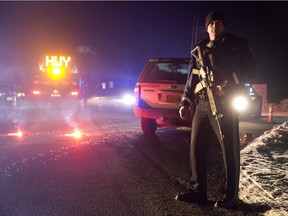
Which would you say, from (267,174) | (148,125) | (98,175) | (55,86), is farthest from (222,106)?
(55,86)

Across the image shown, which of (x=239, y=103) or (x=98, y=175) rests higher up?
(x=239, y=103)

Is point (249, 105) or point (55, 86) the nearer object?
point (249, 105)

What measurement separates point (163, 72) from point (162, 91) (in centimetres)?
76

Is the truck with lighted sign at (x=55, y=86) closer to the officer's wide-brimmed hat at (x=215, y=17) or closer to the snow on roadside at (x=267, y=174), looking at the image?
the snow on roadside at (x=267, y=174)

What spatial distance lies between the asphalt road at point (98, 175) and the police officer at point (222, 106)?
251 millimetres

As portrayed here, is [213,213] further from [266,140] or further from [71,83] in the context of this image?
[71,83]

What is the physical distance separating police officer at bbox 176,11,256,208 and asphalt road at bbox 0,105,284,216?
0.25 meters

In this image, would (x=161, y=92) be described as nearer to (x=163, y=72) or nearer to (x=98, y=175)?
(x=163, y=72)

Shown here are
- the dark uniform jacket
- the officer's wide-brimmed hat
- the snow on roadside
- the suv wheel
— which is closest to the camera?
the dark uniform jacket

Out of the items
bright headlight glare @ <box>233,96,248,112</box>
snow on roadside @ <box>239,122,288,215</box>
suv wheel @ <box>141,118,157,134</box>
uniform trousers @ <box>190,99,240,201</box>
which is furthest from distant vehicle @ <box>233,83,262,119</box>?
uniform trousers @ <box>190,99,240,201</box>

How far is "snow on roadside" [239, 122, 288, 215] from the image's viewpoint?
3729 mm

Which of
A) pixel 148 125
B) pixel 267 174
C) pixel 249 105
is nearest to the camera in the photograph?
pixel 267 174

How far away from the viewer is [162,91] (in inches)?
301

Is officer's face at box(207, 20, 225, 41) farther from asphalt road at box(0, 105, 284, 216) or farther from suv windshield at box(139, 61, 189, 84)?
suv windshield at box(139, 61, 189, 84)
